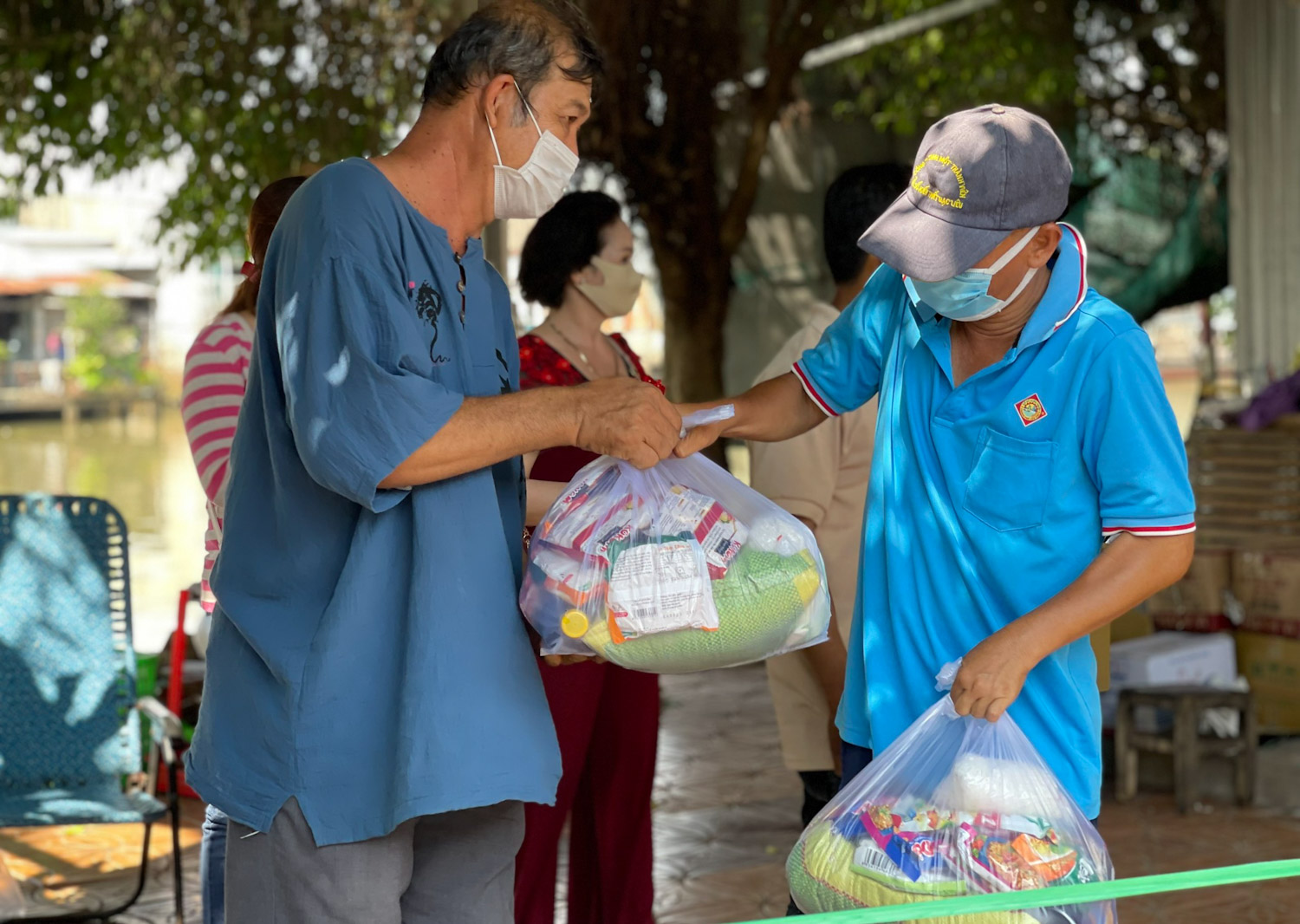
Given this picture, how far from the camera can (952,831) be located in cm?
Answer: 170

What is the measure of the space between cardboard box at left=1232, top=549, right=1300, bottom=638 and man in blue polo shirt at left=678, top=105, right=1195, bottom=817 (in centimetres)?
358

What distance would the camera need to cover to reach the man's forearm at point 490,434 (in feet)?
5.39

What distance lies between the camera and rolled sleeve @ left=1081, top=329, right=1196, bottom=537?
1720mm

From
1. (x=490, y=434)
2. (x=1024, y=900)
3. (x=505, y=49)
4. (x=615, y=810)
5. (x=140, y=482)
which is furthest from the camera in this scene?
(x=140, y=482)

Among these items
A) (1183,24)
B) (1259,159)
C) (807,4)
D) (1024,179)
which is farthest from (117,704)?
(1183,24)

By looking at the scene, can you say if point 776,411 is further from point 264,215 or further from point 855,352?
point 264,215

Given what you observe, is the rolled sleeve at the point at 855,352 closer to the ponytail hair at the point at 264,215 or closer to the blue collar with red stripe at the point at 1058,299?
the blue collar with red stripe at the point at 1058,299

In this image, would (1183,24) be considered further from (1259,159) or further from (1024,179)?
(1024,179)

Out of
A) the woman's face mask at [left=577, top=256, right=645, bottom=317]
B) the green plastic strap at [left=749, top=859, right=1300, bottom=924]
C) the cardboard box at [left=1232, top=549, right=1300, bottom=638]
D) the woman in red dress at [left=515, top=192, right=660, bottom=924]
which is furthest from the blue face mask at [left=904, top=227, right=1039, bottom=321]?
the cardboard box at [left=1232, top=549, right=1300, bottom=638]

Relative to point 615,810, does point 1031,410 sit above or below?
above

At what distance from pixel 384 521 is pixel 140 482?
1682cm

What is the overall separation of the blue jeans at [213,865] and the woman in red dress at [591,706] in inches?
23.9

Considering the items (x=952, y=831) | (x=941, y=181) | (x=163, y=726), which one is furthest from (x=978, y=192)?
(x=163, y=726)

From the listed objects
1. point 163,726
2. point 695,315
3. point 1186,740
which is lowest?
point 1186,740
